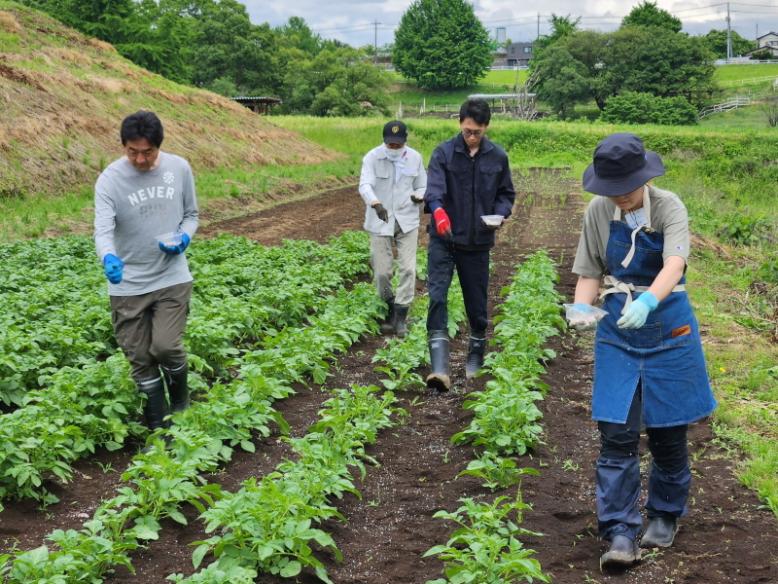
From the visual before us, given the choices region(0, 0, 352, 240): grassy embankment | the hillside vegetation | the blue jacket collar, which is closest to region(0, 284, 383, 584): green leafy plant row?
the blue jacket collar

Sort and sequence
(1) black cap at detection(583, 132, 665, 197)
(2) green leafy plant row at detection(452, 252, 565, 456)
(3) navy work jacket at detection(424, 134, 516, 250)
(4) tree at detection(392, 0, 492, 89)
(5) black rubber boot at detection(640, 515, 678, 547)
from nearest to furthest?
(1) black cap at detection(583, 132, 665, 197), (5) black rubber boot at detection(640, 515, 678, 547), (2) green leafy plant row at detection(452, 252, 565, 456), (3) navy work jacket at detection(424, 134, 516, 250), (4) tree at detection(392, 0, 492, 89)

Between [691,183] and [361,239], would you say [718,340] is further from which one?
[691,183]

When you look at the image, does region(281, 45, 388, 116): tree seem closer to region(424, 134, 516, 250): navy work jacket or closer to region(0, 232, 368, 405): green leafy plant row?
region(0, 232, 368, 405): green leafy plant row

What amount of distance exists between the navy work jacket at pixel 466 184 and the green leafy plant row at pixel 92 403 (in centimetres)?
173

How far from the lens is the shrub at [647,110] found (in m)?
48.9

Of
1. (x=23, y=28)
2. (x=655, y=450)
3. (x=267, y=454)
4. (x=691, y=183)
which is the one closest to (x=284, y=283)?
(x=267, y=454)

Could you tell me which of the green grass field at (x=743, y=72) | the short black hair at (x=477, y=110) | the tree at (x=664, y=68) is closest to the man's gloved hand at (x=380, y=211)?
the short black hair at (x=477, y=110)

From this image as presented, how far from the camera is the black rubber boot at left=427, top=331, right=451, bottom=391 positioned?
668 cm

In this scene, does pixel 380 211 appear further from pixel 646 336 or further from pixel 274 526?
pixel 274 526

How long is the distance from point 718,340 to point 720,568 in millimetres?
4254

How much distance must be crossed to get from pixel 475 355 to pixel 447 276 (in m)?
0.78

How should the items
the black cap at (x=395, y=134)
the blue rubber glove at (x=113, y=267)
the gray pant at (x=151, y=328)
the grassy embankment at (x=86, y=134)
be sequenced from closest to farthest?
the blue rubber glove at (x=113, y=267)
the gray pant at (x=151, y=328)
the black cap at (x=395, y=134)
the grassy embankment at (x=86, y=134)

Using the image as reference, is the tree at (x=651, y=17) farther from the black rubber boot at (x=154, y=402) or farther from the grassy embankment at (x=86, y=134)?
the black rubber boot at (x=154, y=402)

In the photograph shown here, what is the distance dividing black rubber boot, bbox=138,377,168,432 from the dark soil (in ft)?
1.92
